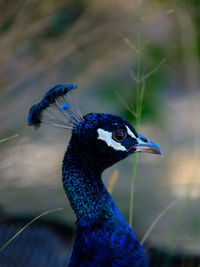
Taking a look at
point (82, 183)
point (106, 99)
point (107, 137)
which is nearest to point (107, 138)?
point (107, 137)

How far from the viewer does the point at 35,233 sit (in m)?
1.33

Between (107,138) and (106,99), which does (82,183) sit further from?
(106,99)

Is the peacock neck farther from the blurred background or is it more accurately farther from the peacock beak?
the blurred background

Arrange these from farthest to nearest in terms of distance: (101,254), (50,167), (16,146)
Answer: (50,167) < (16,146) < (101,254)

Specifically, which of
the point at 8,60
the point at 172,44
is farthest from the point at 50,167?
the point at 172,44

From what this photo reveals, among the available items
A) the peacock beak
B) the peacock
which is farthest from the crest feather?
the peacock beak

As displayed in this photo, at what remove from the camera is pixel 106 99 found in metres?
1.44

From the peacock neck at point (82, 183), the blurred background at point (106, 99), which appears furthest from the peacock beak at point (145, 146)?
the blurred background at point (106, 99)

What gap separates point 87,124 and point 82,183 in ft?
0.39

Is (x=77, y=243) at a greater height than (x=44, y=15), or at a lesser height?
lesser

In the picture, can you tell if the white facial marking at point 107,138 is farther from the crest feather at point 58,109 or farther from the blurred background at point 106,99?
the blurred background at point 106,99

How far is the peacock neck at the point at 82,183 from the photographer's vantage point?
804 mm

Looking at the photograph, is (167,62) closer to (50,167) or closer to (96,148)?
(50,167)

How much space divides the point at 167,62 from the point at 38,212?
2.48ft
